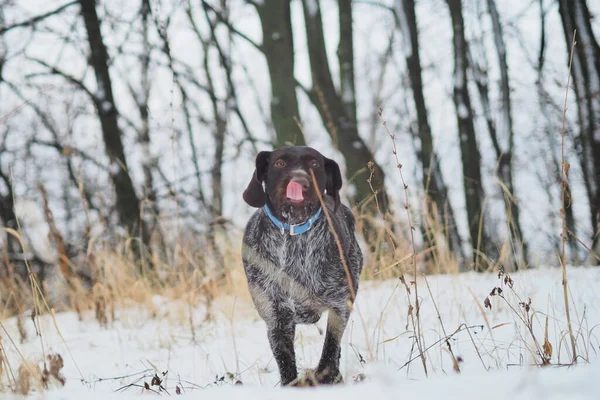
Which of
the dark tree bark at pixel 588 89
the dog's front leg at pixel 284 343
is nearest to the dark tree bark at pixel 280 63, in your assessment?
the dark tree bark at pixel 588 89

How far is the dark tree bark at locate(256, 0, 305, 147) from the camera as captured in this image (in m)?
6.79

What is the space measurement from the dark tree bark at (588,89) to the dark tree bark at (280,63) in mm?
3546

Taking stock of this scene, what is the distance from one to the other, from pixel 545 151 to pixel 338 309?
12.8m

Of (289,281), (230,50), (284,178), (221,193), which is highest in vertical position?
(230,50)

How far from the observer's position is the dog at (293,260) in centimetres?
291

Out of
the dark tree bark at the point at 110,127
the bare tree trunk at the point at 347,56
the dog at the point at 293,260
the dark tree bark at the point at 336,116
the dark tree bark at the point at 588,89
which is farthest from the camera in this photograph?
the bare tree trunk at the point at 347,56

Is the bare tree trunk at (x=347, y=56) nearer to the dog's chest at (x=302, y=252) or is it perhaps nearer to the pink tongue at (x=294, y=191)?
the dog's chest at (x=302, y=252)

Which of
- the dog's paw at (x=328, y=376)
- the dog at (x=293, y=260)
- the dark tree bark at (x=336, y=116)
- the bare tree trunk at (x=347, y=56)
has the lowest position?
the dog's paw at (x=328, y=376)

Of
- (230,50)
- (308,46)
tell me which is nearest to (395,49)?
(230,50)

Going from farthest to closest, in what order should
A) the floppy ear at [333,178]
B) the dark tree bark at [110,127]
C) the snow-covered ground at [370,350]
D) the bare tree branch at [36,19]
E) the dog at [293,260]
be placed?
1. the bare tree branch at [36,19]
2. the dark tree bark at [110,127]
3. the floppy ear at [333,178]
4. the dog at [293,260]
5. the snow-covered ground at [370,350]

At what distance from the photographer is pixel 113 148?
23.5 feet

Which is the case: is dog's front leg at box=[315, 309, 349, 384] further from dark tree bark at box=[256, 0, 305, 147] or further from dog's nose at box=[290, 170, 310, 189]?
dark tree bark at box=[256, 0, 305, 147]

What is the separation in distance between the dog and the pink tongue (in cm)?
18

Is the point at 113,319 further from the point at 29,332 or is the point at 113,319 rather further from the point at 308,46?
the point at 308,46
